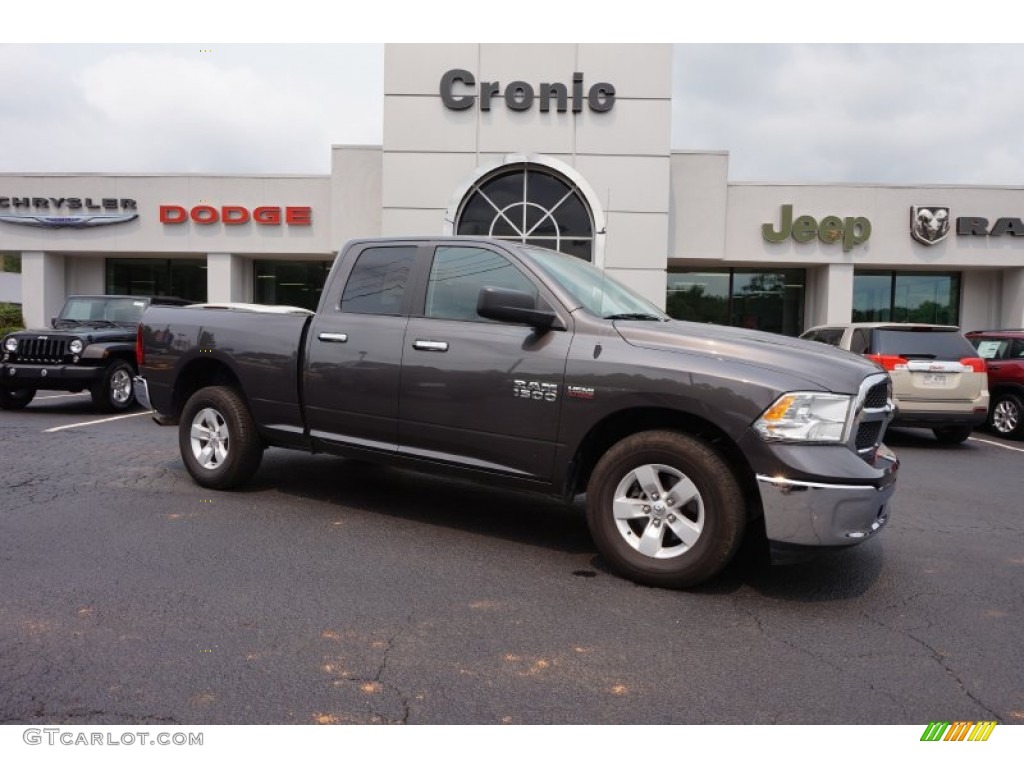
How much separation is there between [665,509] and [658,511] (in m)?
0.04

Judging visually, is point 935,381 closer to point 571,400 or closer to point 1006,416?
point 1006,416

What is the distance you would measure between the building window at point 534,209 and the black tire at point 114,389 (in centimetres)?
936

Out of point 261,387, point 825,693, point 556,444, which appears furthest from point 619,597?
point 261,387

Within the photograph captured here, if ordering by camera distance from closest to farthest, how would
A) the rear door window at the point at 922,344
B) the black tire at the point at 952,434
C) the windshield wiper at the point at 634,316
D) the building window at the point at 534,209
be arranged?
the windshield wiper at the point at 634,316 < the rear door window at the point at 922,344 < the black tire at the point at 952,434 < the building window at the point at 534,209

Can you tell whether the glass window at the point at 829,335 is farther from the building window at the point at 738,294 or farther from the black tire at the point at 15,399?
the black tire at the point at 15,399

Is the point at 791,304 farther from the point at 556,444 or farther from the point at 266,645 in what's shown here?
the point at 266,645

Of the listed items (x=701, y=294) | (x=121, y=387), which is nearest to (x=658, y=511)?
(x=121, y=387)

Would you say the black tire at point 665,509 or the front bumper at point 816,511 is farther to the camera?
the black tire at point 665,509

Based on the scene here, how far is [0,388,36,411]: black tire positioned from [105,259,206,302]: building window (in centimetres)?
1321

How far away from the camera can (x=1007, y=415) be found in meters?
10.9

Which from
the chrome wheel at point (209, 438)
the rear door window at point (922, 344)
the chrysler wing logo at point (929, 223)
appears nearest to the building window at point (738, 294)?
the chrysler wing logo at point (929, 223)

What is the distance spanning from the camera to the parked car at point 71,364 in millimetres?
10500

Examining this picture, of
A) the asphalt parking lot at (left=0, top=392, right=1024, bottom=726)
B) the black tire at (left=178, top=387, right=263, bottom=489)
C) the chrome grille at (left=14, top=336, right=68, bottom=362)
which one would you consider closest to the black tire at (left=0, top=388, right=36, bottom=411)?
the chrome grille at (left=14, top=336, right=68, bottom=362)

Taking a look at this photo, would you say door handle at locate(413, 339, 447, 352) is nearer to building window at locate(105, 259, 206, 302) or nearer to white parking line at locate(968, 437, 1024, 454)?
white parking line at locate(968, 437, 1024, 454)
